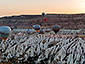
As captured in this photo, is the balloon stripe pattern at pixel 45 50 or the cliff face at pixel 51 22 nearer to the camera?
the balloon stripe pattern at pixel 45 50

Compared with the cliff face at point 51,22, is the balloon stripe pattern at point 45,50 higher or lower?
higher

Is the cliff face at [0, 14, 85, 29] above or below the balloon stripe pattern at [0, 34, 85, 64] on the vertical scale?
below

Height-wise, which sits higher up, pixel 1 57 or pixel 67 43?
pixel 67 43

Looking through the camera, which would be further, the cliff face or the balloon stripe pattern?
the cliff face

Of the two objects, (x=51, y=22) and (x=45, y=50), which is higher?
(x=45, y=50)

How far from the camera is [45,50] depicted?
74.2ft

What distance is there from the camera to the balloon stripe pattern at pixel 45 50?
66.2 ft

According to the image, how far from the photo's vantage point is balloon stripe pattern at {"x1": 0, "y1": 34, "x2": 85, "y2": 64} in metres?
20.2

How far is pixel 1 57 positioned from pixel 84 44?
12251 millimetres

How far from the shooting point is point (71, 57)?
19906mm

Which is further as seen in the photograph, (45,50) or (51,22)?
(51,22)

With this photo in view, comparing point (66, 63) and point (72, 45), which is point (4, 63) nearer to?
point (66, 63)

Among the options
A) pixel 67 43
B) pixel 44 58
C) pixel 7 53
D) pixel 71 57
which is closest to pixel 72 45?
pixel 67 43

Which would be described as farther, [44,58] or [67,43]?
[67,43]
